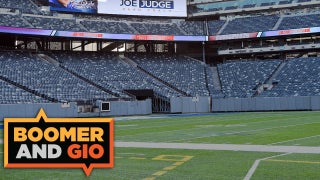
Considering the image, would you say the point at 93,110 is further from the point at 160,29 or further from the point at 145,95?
the point at 160,29

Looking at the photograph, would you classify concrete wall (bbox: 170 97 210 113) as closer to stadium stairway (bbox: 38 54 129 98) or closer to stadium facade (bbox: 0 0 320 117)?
stadium facade (bbox: 0 0 320 117)

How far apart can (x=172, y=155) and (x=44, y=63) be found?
4090 cm

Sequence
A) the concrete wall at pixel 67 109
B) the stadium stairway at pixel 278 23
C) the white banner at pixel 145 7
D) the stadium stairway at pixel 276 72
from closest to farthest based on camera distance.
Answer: the concrete wall at pixel 67 109
the stadium stairway at pixel 276 72
the stadium stairway at pixel 278 23
the white banner at pixel 145 7

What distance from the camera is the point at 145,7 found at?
6488 cm

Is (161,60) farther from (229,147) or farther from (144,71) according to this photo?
(229,147)

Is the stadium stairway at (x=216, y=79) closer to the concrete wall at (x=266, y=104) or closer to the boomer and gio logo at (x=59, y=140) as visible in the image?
the concrete wall at (x=266, y=104)

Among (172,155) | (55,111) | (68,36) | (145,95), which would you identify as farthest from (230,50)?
(172,155)

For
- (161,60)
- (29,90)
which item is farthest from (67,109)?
(161,60)

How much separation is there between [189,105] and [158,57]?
15324 mm

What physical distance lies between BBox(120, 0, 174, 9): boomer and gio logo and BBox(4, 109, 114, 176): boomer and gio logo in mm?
58967

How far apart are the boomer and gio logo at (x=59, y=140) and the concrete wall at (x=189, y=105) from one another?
43.9m

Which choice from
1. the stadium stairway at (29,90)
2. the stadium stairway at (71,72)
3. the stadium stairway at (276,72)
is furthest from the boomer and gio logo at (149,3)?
the stadium stairway at (29,90)

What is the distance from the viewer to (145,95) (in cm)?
5162

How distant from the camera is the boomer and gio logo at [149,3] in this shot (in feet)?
209
